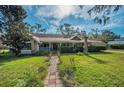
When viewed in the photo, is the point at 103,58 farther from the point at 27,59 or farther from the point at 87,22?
the point at 27,59

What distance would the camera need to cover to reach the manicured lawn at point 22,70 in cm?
684

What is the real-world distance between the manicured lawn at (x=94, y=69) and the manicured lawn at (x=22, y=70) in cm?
66

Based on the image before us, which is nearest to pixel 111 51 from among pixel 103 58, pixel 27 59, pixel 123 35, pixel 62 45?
pixel 103 58

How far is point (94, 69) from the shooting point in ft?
25.7

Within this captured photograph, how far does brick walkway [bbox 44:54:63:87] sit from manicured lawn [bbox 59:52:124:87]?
0.17 m

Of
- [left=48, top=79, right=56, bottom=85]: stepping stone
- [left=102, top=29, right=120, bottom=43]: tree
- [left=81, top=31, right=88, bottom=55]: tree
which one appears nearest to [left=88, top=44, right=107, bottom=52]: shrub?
[left=81, top=31, right=88, bottom=55]: tree

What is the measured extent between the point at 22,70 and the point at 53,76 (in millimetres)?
1052

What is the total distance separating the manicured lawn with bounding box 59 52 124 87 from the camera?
6949 mm

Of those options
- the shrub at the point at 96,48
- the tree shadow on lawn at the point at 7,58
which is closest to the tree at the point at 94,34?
the shrub at the point at 96,48

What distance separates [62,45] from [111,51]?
1.75 meters

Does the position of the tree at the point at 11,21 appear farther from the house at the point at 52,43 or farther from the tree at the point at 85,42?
the tree at the point at 85,42

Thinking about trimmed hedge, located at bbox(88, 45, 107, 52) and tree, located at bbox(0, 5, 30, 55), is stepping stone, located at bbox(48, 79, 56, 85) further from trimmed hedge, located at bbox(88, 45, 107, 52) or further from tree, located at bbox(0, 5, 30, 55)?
tree, located at bbox(0, 5, 30, 55)

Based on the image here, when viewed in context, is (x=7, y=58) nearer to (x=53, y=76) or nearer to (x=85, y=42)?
(x=53, y=76)

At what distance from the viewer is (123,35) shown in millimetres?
7914
